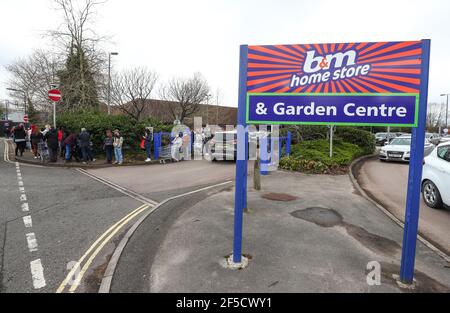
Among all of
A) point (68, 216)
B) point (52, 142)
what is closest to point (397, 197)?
point (68, 216)

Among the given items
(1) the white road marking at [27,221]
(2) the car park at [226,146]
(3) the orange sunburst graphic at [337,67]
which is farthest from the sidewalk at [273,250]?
(2) the car park at [226,146]

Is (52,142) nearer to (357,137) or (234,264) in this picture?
(234,264)

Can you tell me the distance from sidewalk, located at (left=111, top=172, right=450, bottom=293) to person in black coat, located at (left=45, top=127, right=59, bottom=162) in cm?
800

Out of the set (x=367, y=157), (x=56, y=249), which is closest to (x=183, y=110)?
(x=367, y=157)

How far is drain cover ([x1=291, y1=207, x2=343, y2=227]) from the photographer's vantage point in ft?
17.5

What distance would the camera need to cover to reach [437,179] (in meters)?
6.48

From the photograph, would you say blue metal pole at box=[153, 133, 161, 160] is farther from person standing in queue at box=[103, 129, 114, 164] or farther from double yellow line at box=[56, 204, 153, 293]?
double yellow line at box=[56, 204, 153, 293]

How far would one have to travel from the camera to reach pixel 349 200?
23.1 ft

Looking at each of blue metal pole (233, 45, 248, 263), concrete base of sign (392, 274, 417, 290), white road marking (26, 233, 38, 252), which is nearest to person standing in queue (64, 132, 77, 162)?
white road marking (26, 233, 38, 252)

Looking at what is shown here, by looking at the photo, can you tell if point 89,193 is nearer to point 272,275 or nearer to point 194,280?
point 194,280

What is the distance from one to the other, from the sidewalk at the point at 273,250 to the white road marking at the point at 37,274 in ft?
2.65

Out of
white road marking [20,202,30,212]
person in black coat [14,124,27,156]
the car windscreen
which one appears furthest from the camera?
the car windscreen

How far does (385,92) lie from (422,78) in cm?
36

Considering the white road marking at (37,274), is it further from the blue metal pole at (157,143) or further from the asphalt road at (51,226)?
the blue metal pole at (157,143)
